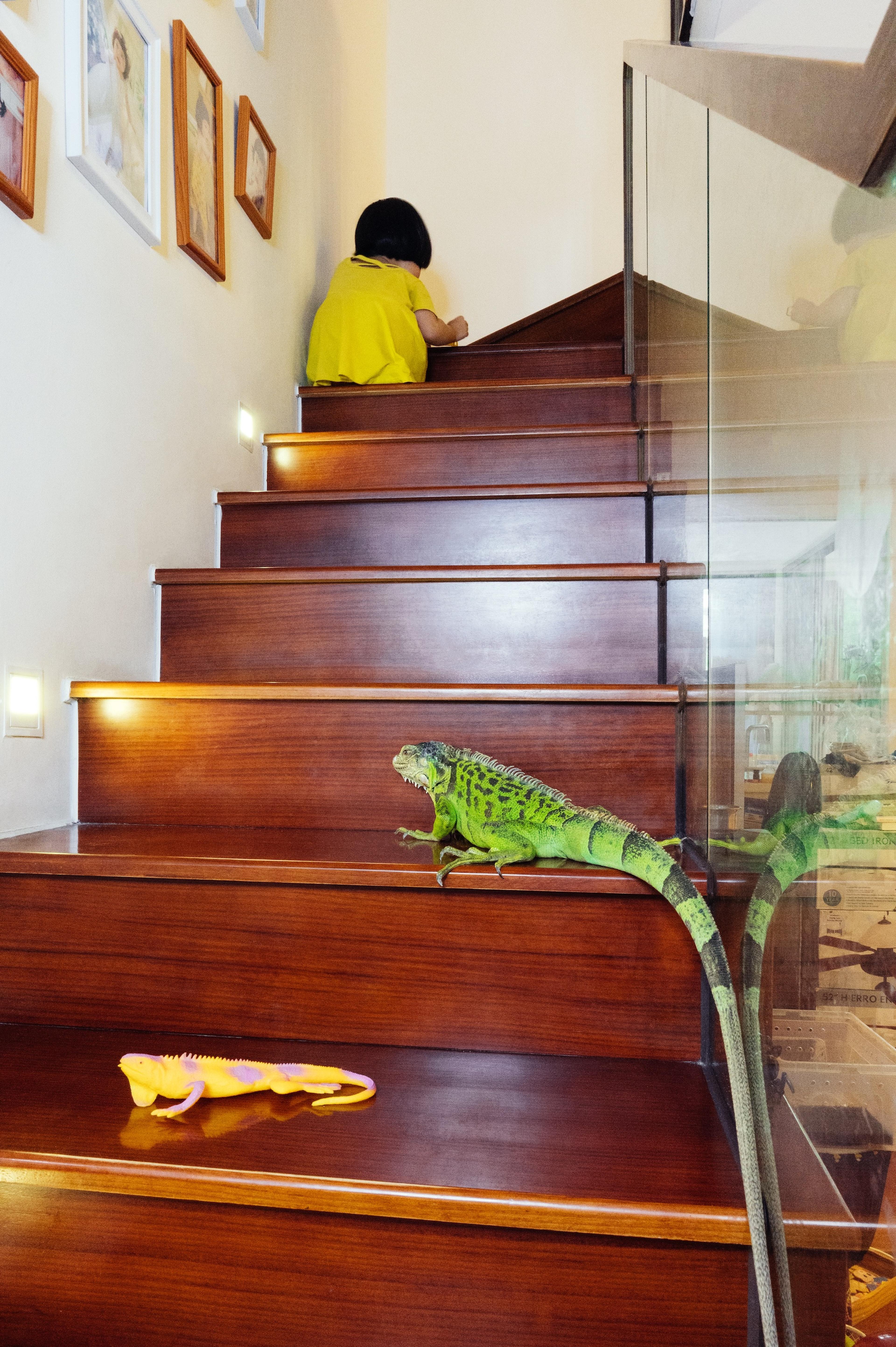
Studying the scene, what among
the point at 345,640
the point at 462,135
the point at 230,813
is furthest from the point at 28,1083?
the point at 462,135

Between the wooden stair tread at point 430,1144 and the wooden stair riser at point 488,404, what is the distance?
198cm

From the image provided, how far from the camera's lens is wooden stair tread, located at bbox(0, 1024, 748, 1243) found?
2.78 ft

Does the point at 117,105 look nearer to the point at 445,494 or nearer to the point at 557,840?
the point at 445,494

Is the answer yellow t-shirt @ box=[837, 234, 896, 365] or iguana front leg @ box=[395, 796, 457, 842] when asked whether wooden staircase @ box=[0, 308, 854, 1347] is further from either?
yellow t-shirt @ box=[837, 234, 896, 365]

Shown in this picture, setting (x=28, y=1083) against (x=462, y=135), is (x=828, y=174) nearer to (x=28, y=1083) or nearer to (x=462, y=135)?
(x=28, y=1083)

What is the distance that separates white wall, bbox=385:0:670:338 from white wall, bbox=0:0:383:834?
83.1 inches

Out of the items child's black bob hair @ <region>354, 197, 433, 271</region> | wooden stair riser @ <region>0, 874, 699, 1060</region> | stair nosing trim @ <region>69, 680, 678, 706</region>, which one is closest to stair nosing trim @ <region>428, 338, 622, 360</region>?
child's black bob hair @ <region>354, 197, 433, 271</region>

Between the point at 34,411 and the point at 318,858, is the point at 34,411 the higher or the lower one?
the higher one

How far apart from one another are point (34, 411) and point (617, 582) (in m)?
1.11

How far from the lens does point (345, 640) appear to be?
1.91 meters

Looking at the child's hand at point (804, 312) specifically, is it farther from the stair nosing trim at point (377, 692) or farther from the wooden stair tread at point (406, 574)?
the wooden stair tread at point (406, 574)

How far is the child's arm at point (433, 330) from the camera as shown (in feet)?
11.4

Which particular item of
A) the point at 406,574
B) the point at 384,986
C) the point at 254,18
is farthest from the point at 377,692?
the point at 254,18

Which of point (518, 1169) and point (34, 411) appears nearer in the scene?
point (518, 1169)
